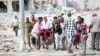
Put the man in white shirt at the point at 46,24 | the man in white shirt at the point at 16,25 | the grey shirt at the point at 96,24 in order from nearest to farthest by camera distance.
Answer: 1. the grey shirt at the point at 96,24
2. the man in white shirt at the point at 46,24
3. the man in white shirt at the point at 16,25

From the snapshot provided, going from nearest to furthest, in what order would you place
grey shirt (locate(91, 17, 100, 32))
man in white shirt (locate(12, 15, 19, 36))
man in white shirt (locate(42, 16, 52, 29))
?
1. grey shirt (locate(91, 17, 100, 32))
2. man in white shirt (locate(42, 16, 52, 29))
3. man in white shirt (locate(12, 15, 19, 36))

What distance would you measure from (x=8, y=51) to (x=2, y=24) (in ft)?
2.70

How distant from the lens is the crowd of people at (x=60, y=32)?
1056 cm

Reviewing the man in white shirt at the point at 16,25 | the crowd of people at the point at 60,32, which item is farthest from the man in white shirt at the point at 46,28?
the man in white shirt at the point at 16,25

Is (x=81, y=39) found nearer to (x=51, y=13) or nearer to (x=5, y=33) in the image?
(x=51, y=13)

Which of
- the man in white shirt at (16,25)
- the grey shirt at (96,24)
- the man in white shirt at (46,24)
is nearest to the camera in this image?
the grey shirt at (96,24)

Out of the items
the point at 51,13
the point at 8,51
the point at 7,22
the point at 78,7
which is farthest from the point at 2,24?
the point at 78,7

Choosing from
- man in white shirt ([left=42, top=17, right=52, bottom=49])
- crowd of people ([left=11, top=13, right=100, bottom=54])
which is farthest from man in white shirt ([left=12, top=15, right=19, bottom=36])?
man in white shirt ([left=42, top=17, right=52, bottom=49])

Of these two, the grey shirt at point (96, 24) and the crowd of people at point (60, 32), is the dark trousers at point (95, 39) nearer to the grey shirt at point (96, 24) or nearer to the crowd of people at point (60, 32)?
the crowd of people at point (60, 32)

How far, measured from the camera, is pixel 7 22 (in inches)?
427

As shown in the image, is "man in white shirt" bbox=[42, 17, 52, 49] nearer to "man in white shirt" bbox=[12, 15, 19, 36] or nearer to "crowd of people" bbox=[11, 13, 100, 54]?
"crowd of people" bbox=[11, 13, 100, 54]

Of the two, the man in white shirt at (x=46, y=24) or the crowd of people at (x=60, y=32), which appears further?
the man in white shirt at (x=46, y=24)

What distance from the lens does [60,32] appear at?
10.7 m

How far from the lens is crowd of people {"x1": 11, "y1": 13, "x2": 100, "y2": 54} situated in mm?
10562
